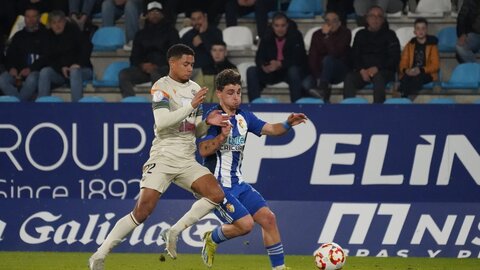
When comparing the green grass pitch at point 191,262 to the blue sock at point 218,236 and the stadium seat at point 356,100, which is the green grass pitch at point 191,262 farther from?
Result: the stadium seat at point 356,100

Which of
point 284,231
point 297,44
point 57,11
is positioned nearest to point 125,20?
point 57,11

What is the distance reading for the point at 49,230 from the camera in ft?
42.9

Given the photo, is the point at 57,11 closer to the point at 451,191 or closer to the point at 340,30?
the point at 340,30

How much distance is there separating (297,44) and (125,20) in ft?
9.62

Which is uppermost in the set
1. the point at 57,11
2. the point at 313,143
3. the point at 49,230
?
the point at 57,11

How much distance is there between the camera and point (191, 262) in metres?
A: 11.9

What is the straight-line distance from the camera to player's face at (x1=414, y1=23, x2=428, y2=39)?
1524 centimetres

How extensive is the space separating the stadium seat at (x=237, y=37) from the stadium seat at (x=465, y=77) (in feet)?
9.62

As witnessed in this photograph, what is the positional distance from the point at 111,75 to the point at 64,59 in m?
0.74

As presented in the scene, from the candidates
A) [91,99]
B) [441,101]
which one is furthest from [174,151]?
[441,101]

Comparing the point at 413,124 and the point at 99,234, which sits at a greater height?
the point at 413,124

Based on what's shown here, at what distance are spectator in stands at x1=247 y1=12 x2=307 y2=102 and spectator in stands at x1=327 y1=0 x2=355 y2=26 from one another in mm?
769

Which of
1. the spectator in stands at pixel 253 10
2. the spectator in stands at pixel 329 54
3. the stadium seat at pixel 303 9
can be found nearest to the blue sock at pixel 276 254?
the spectator in stands at pixel 329 54

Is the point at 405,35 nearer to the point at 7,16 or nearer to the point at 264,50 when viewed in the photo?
the point at 264,50
